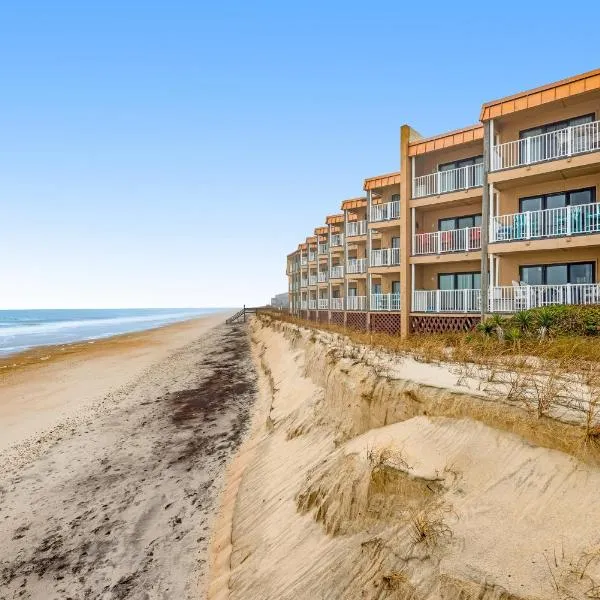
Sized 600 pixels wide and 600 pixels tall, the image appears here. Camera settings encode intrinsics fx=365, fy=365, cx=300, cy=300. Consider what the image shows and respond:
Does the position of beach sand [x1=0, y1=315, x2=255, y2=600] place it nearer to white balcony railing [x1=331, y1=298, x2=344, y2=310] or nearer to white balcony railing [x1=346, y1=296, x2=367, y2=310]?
white balcony railing [x1=346, y1=296, x2=367, y2=310]

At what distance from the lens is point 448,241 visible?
1989 cm

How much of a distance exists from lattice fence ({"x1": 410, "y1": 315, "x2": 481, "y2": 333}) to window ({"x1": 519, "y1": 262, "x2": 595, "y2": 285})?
298cm

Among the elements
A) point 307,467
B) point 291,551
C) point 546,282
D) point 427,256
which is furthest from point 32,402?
point 546,282

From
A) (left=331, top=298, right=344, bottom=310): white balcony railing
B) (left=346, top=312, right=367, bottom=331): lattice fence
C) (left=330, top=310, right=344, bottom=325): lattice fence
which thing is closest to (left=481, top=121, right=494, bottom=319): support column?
(left=346, top=312, right=367, bottom=331): lattice fence

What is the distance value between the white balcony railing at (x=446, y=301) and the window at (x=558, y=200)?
4580 millimetres

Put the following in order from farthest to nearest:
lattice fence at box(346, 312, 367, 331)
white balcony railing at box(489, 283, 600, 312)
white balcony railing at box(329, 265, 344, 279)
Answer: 1. white balcony railing at box(329, 265, 344, 279)
2. lattice fence at box(346, 312, 367, 331)
3. white balcony railing at box(489, 283, 600, 312)

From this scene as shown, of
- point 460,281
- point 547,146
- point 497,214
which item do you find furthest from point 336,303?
point 547,146

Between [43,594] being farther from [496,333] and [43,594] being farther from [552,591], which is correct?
[496,333]

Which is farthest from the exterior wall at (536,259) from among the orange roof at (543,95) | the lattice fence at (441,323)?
the orange roof at (543,95)

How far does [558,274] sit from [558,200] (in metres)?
3.31

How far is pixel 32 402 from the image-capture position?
16797mm

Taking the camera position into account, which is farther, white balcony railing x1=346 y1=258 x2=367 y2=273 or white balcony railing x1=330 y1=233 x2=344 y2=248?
white balcony railing x1=330 y1=233 x2=344 y2=248

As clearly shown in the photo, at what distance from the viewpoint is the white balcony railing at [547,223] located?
14562mm

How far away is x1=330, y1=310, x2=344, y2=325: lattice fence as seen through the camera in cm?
3204
